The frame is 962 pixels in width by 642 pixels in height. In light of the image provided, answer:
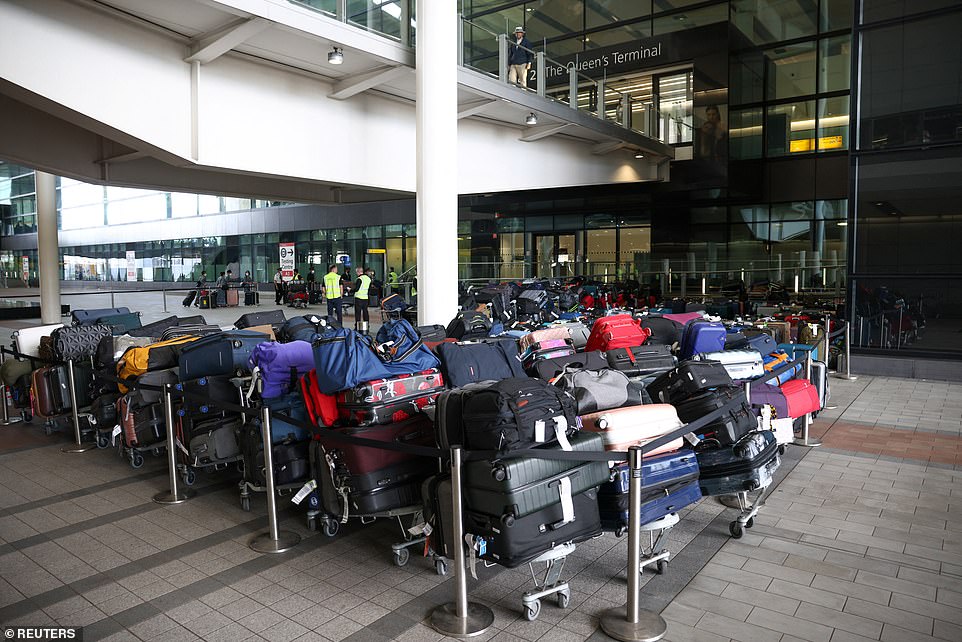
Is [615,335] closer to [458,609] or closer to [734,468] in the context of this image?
[734,468]

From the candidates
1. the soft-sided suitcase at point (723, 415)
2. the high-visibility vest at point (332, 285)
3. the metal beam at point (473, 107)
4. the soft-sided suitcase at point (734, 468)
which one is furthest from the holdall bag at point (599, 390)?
the high-visibility vest at point (332, 285)

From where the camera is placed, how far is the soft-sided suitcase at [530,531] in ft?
11.7

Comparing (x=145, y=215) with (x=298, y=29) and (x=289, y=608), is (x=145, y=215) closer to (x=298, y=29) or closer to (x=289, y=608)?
(x=298, y=29)

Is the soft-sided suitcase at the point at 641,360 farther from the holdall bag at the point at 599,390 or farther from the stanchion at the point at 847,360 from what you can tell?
the stanchion at the point at 847,360

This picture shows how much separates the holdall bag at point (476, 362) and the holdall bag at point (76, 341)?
5169 mm

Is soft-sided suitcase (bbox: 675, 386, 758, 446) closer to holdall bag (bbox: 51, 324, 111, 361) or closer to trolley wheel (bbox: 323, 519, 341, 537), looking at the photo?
trolley wheel (bbox: 323, 519, 341, 537)

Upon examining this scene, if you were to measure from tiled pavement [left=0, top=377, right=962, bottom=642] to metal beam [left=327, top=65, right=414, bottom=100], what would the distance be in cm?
742

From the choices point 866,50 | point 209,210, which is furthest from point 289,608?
point 209,210

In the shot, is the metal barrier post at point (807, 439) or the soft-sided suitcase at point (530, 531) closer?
the soft-sided suitcase at point (530, 531)

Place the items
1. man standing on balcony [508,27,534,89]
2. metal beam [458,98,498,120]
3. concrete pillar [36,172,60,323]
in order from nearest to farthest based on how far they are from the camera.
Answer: metal beam [458,98,498,120]
man standing on balcony [508,27,534,89]
concrete pillar [36,172,60,323]

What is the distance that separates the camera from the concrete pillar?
17.9 meters

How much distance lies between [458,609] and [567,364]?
2984 millimetres

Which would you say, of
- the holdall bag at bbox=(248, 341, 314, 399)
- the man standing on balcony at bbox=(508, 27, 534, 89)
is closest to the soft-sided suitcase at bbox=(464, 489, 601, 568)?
the holdall bag at bbox=(248, 341, 314, 399)

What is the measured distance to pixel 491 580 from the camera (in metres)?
4.37
